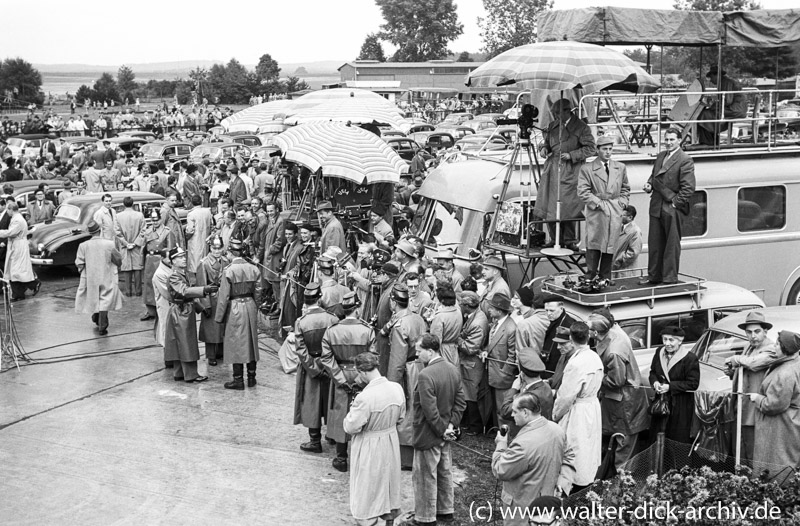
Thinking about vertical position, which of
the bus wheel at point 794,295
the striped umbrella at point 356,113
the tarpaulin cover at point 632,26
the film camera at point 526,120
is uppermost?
the tarpaulin cover at point 632,26

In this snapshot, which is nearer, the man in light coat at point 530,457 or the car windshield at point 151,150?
the man in light coat at point 530,457

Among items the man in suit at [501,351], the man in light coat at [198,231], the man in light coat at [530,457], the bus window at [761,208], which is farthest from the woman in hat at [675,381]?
the man in light coat at [198,231]

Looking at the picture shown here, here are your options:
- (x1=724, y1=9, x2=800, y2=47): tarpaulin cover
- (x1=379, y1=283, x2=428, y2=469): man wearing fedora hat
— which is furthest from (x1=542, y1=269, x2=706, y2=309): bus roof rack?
(x1=724, y1=9, x2=800, y2=47): tarpaulin cover

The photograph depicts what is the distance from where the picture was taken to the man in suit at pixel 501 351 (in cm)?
995

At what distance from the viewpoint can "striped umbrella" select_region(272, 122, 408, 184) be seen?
14.3 metres

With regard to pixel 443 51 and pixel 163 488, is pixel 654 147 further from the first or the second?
pixel 443 51

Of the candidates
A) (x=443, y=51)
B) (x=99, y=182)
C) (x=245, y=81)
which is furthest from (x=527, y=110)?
(x=443, y=51)

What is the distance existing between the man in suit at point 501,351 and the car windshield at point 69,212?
12.4m

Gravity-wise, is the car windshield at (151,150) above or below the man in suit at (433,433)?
above

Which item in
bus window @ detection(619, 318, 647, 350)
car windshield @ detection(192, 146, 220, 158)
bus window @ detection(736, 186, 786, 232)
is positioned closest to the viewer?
bus window @ detection(619, 318, 647, 350)

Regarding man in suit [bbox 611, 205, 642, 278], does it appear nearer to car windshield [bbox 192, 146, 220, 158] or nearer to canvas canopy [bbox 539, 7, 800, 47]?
canvas canopy [bbox 539, 7, 800, 47]

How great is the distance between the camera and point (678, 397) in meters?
8.87

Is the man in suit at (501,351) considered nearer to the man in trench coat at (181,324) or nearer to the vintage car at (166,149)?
the man in trench coat at (181,324)

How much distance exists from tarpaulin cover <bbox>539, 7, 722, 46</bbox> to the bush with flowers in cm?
897
